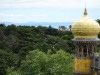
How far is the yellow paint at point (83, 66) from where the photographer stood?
34188 millimetres

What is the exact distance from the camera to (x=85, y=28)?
112 ft

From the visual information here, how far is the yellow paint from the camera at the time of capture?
34.2 m

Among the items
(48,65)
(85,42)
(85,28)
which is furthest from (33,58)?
(85,28)

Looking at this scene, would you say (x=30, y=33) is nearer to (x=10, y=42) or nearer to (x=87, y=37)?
(x=10, y=42)

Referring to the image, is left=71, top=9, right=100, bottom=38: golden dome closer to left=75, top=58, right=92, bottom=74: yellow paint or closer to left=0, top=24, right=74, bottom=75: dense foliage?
left=75, top=58, right=92, bottom=74: yellow paint

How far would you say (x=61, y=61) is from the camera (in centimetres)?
6375

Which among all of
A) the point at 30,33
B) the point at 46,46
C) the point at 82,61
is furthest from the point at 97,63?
the point at 30,33

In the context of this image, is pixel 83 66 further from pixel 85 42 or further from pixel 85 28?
pixel 85 28

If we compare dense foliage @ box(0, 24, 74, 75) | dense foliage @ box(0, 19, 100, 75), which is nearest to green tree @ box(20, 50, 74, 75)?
dense foliage @ box(0, 19, 100, 75)

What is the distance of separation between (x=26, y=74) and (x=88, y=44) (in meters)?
28.3

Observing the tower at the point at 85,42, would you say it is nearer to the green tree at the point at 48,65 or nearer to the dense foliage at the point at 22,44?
the green tree at the point at 48,65

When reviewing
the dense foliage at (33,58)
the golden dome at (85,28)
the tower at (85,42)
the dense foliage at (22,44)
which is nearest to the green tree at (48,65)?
the dense foliage at (33,58)

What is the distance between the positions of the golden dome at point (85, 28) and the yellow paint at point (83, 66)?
1.90m

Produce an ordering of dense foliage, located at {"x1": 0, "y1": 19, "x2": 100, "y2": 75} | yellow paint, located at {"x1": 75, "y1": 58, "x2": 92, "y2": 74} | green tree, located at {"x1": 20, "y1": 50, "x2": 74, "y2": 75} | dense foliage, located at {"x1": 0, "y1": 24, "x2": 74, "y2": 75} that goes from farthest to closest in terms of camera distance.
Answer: dense foliage, located at {"x1": 0, "y1": 24, "x2": 74, "y2": 75}, dense foliage, located at {"x1": 0, "y1": 19, "x2": 100, "y2": 75}, green tree, located at {"x1": 20, "y1": 50, "x2": 74, "y2": 75}, yellow paint, located at {"x1": 75, "y1": 58, "x2": 92, "y2": 74}
